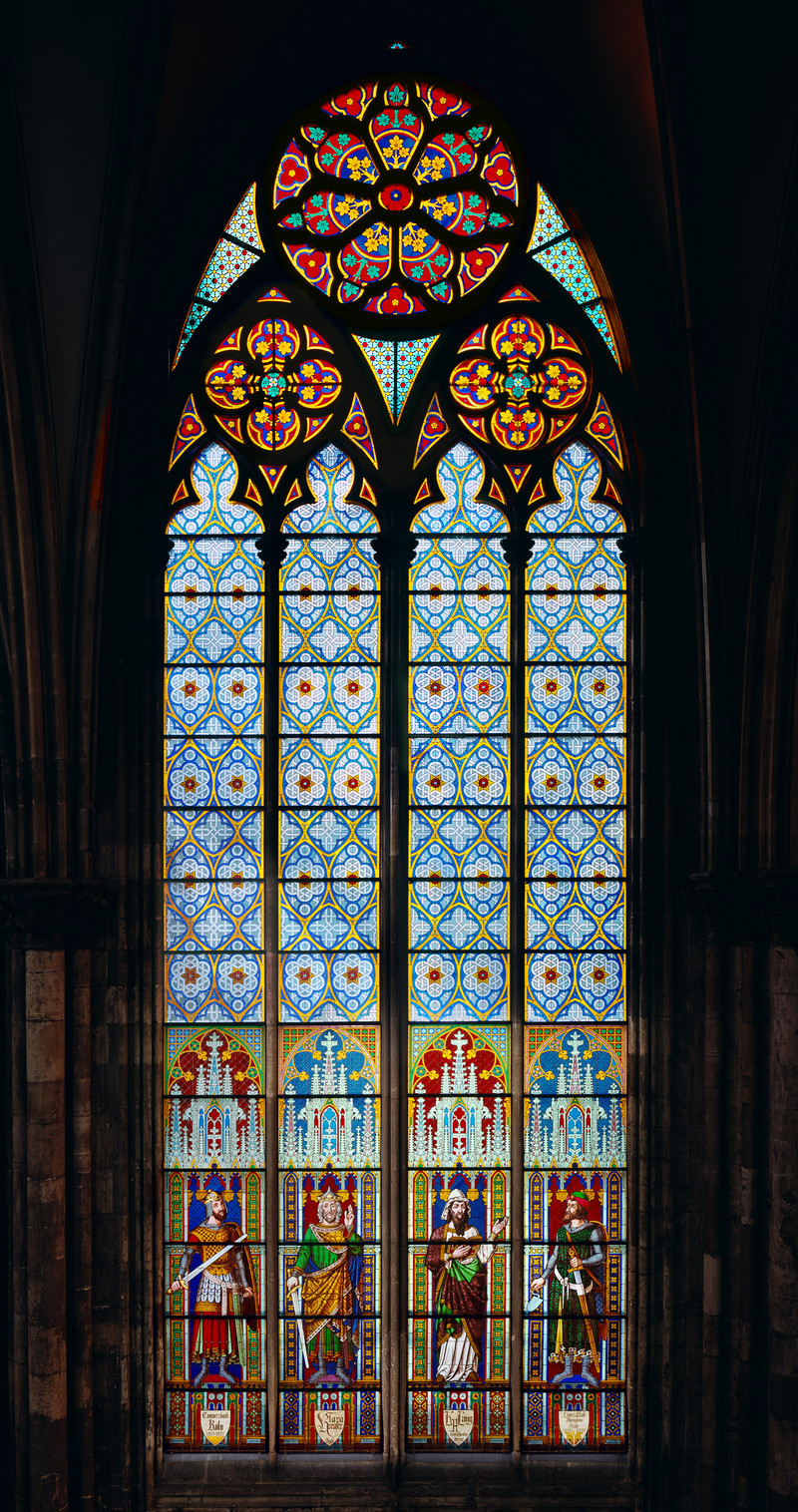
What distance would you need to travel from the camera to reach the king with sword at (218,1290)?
8422mm

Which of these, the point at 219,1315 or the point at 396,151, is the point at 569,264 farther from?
the point at 219,1315

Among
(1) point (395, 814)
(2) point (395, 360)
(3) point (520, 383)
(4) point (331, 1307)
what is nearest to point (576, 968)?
(1) point (395, 814)

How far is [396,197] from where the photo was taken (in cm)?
884

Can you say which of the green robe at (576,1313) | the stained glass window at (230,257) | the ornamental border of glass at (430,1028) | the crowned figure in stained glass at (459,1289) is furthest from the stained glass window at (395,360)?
the green robe at (576,1313)

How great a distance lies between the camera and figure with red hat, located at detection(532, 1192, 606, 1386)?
8422 mm

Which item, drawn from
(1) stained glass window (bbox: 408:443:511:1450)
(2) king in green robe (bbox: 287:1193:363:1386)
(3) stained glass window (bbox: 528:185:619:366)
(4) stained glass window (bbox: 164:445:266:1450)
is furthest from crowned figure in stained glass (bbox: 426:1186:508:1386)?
(3) stained glass window (bbox: 528:185:619:366)

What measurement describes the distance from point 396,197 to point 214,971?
559cm

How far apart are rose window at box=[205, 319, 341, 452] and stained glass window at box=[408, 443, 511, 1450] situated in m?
1.04
